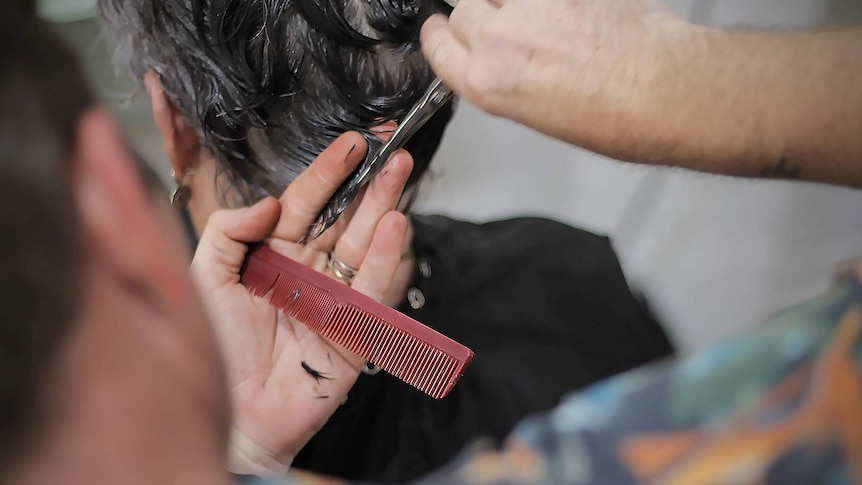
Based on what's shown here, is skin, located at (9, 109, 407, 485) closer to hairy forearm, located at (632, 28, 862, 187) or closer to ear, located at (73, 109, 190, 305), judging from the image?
ear, located at (73, 109, 190, 305)

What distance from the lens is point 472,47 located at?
51cm

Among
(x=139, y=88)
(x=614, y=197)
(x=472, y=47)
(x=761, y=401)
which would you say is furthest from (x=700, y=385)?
(x=614, y=197)

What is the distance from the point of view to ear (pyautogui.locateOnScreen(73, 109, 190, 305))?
23cm

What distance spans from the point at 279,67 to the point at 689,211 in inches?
37.8

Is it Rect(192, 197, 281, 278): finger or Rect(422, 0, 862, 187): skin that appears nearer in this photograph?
Rect(422, 0, 862, 187): skin

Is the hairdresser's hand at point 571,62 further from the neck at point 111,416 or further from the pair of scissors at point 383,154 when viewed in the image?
the neck at point 111,416

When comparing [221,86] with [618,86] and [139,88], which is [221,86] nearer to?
[139,88]

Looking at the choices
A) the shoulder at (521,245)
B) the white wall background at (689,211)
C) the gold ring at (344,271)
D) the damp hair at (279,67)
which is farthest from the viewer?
the white wall background at (689,211)

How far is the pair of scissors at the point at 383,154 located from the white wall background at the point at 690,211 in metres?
0.44

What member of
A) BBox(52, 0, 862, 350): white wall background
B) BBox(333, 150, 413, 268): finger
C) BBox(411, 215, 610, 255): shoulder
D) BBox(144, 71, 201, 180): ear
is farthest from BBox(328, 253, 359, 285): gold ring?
BBox(52, 0, 862, 350): white wall background

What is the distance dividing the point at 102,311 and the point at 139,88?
56 centimetres

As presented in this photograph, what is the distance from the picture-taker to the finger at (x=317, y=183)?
25.0 inches

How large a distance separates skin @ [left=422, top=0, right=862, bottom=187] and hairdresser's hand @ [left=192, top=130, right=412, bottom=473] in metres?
0.18

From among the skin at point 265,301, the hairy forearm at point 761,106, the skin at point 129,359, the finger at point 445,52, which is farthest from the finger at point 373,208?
the skin at point 129,359
